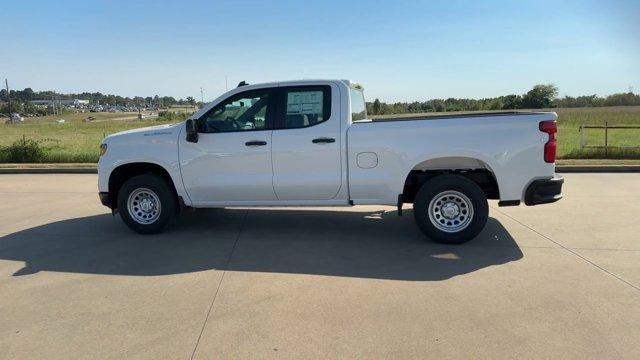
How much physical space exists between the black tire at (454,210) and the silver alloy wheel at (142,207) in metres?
3.42

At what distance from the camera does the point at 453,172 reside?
595cm

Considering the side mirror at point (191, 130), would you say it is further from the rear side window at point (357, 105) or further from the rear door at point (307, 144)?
the rear side window at point (357, 105)

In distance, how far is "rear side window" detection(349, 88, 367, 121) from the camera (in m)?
6.39

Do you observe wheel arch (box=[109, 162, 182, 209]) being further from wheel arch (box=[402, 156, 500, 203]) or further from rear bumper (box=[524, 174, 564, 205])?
rear bumper (box=[524, 174, 564, 205])

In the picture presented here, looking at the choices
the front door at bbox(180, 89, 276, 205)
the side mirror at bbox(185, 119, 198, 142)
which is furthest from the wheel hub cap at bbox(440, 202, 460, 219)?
the side mirror at bbox(185, 119, 198, 142)

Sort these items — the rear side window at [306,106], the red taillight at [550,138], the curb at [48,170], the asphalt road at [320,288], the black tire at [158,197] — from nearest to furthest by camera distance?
the asphalt road at [320,288]
the red taillight at [550,138]
the rear side window at [306,106]
the black tire at [158,197]
the curb at [48,170]

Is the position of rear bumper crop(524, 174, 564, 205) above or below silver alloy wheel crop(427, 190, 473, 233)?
above

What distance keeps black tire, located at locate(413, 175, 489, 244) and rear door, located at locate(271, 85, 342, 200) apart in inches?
40.6

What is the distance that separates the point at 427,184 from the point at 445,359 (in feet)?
9.43

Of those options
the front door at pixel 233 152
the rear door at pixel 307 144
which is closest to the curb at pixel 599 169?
the rear door at pixel 307 144

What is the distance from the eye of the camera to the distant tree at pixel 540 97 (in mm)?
66275

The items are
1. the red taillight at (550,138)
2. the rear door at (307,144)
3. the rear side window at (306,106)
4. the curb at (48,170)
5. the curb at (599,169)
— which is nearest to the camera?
the red taillight at (550,138)

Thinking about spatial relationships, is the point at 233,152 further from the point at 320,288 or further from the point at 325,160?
the point at 320,288

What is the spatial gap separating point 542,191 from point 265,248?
323cm
